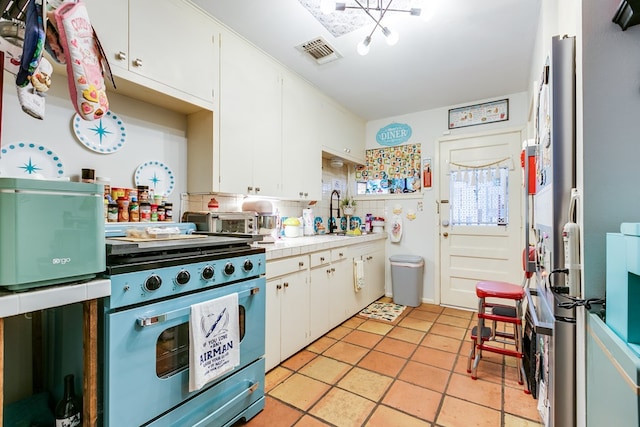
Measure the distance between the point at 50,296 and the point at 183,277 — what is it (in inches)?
17.5

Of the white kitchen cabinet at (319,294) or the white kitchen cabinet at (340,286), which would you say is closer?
the white kitchen cabinet at (319,294)

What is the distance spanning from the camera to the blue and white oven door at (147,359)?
3.50 ft

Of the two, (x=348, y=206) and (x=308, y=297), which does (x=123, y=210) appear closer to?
(x=308, y=297)

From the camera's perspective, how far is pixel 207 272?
4.56 feet

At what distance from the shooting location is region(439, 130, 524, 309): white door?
128 inches

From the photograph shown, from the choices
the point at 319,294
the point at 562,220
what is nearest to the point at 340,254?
the point at 319,294

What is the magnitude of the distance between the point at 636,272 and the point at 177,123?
249 cm

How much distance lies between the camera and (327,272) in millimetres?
2682

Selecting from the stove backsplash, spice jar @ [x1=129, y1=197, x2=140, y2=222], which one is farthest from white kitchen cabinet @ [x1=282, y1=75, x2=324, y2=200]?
spice jar @ [x1=129, y1=197, x2=140, y2=222]

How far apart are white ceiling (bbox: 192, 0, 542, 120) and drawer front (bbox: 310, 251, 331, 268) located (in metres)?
1.73

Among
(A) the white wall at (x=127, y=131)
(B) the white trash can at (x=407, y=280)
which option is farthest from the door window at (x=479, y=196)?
(A) the white wall at (x=127, y=131)

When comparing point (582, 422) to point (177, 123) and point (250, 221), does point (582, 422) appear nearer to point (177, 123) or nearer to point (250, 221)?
point (250, 221)

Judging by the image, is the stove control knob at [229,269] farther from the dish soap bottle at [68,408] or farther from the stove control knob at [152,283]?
the dish soap bottle at [68,408]

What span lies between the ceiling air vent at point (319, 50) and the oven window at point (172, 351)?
2.20 m
